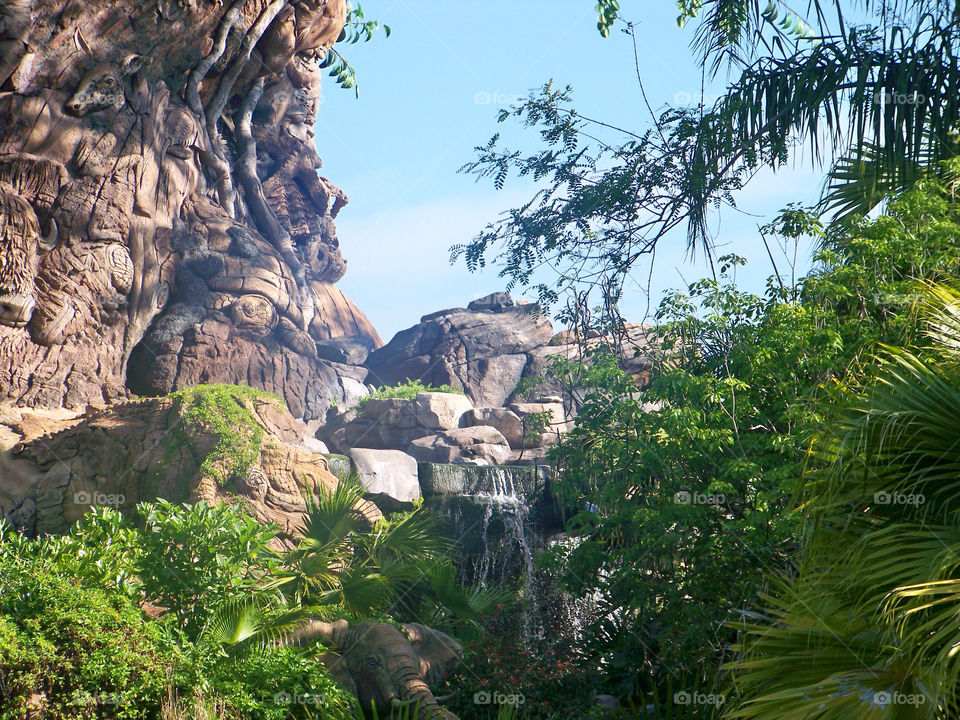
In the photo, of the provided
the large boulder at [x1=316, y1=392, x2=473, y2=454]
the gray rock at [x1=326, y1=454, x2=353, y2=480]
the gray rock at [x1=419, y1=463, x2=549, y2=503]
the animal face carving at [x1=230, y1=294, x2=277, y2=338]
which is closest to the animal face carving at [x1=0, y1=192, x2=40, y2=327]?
the animal face carving at [x1=230, y1=294, x2=277, y2=338]

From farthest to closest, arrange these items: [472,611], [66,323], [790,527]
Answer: [66,323] → [472,611] → [790,527]

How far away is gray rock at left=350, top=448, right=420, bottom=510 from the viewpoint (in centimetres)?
1473

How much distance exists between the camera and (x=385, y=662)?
869cm

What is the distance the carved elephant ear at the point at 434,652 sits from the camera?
9.26m

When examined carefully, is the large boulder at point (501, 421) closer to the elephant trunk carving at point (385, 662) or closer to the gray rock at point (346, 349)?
the gray rock at point (346, 349)

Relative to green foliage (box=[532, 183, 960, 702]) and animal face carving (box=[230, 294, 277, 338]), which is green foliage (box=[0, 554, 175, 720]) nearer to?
green foliage (box=[532, 183, 960, 702])

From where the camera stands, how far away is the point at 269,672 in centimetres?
761

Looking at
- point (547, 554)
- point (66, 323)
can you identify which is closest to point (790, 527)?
point (547, 554)

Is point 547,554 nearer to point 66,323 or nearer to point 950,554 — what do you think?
point 950,554

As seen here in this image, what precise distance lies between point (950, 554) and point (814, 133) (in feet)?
21.2

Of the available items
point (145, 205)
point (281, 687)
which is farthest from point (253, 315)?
point (281, 687)

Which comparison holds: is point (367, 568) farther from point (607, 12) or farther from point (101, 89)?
point (101, 89)

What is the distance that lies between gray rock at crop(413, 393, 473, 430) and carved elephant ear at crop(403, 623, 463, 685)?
14491mm

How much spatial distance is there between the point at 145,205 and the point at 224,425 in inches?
353
